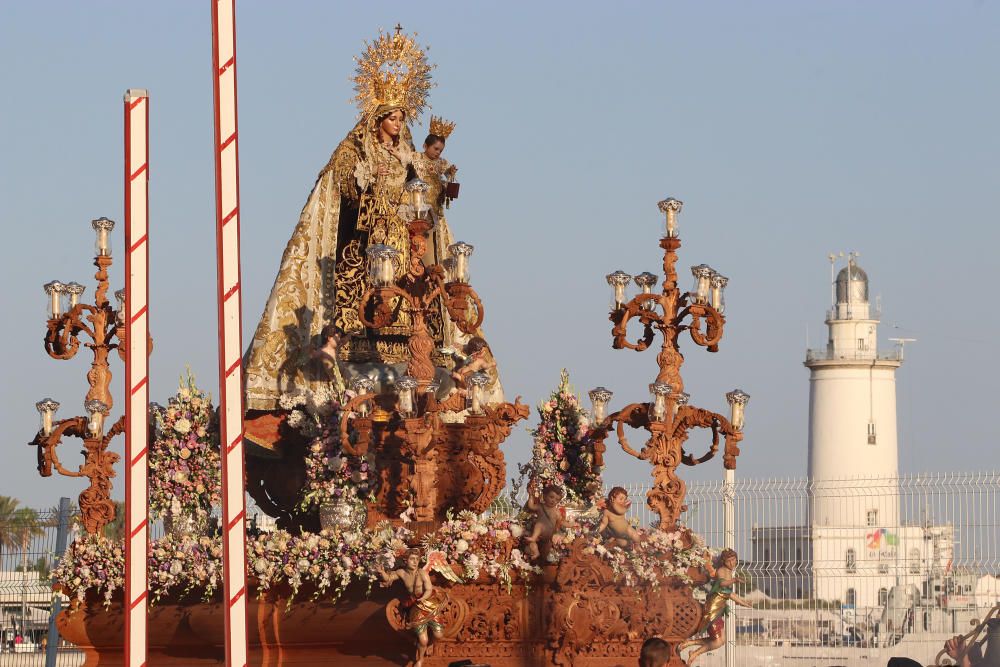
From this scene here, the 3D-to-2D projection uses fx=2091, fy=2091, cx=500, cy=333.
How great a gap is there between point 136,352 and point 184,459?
12.9m

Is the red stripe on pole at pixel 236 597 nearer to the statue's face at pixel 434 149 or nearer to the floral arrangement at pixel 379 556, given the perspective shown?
the floral arrangement at pixel 379 556

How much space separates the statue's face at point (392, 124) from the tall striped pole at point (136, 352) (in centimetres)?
1344

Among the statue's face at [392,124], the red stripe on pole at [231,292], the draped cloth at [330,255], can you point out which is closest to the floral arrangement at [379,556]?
the draped cloth at [330,255]

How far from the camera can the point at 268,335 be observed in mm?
22078

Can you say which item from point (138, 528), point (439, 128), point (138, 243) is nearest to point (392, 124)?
point (439, 128)

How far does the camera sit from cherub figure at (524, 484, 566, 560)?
18859 millimetres

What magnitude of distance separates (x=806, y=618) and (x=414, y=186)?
6.14 metres

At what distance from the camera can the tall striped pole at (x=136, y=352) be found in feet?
29.5

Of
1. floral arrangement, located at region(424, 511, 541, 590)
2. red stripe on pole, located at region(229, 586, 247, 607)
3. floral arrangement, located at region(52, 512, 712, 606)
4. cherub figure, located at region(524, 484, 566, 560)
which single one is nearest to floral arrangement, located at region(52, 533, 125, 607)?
floral arrangement, located at region(52, 512, 712, 606)

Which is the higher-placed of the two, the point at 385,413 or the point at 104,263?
the point at 104,263

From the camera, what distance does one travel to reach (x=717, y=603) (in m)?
19.3

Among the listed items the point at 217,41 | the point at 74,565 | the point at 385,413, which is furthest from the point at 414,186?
the point at 217,41

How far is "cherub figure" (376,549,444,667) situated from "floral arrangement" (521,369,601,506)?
10.4 feet

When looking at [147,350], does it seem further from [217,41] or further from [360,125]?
[360,125]
